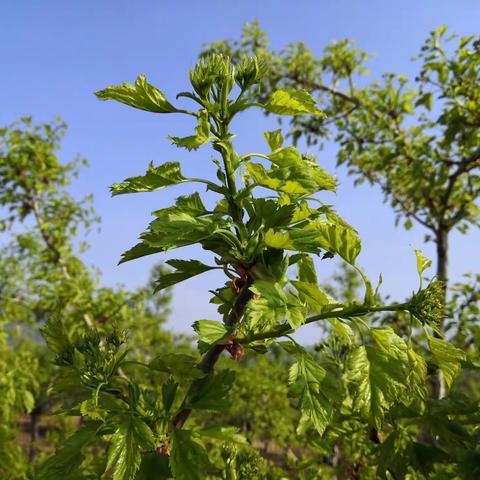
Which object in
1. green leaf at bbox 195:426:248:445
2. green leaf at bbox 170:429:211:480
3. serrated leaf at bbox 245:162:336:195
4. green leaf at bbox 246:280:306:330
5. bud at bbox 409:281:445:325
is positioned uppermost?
serrated leaf at bbox 245:162:336:195

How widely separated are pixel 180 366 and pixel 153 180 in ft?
1.74

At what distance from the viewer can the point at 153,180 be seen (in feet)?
4.34

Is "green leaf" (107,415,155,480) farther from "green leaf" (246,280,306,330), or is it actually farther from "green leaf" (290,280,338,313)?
"green leaf" (290,280,338,313)

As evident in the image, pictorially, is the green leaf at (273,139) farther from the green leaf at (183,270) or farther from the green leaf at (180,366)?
the green leaf at (180,366)

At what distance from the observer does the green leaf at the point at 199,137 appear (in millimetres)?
1237

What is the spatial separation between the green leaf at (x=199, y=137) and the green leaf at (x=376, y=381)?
708 millimetres

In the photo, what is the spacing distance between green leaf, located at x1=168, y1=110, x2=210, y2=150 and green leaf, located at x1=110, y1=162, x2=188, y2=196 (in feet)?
0.30

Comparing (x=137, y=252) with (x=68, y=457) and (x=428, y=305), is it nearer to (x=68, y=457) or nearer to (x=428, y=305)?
(x=68, y=457)

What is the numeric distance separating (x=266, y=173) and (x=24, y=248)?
26.1 feet

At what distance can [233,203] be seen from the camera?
134cm

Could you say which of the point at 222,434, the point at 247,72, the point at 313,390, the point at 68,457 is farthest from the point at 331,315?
the point at 68,457

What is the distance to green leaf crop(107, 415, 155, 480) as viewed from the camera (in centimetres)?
114

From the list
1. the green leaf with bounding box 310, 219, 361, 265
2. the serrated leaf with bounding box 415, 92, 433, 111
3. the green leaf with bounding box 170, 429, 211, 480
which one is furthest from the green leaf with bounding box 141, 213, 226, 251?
the serrated leaf with bounding box 415, 92, 433, 111

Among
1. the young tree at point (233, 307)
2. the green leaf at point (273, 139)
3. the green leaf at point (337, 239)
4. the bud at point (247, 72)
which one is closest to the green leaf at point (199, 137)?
the young tree at point (233, 307)
